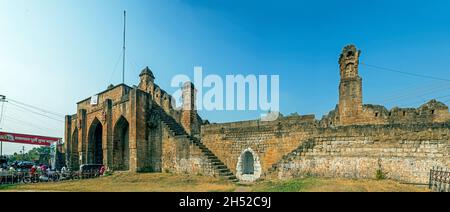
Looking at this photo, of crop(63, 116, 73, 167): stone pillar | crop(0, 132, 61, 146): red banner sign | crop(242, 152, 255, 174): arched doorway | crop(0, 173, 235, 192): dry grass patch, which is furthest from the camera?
crop(0, 132, 61, 146): red banner sign

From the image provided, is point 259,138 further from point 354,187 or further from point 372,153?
point 354,187

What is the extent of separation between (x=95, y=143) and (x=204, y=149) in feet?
43.3

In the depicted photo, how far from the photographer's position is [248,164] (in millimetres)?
18266

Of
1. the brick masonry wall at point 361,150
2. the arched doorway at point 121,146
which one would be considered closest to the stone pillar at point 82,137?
the arched doorway at point 121,146

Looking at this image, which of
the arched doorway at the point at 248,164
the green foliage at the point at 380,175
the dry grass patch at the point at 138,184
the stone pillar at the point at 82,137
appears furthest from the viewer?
the stone pillar at the point at 82,137

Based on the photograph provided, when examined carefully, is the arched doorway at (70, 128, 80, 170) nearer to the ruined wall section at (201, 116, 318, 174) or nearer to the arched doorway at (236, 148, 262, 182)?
the ruined wall section at (201, 116, 318, 174)

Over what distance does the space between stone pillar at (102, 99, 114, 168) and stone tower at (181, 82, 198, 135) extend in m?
5.63

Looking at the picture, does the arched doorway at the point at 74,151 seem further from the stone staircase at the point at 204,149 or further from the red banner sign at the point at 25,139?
the stone staircase at the point at 204,149

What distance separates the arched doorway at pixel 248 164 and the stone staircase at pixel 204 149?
1.43m

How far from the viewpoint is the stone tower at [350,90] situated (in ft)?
54.2

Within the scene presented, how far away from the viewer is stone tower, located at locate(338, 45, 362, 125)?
16531mm

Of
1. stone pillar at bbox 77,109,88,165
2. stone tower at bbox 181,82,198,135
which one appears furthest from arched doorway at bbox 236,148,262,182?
stone pillar at bbox 77,109,88,165
